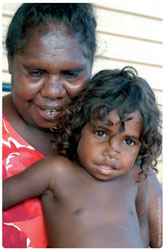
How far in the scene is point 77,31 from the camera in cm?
178

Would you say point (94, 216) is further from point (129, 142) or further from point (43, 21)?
point (43, 21)

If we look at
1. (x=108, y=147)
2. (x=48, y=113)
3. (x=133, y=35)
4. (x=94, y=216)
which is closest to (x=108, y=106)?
(x=108, y=147)

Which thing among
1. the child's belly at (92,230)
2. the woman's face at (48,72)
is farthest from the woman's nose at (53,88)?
the child's belly at (92,230)

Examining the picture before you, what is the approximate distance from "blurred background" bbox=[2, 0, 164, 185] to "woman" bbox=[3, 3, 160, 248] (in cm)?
195

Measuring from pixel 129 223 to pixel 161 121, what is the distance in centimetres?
59

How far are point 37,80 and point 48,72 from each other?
62mm

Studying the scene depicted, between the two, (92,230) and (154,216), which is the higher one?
(92,230)

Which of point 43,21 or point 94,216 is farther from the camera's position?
point 43,21

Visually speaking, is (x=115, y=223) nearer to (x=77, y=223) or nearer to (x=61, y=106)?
(x=77, y=223)

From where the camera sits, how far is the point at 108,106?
1687 millimetres

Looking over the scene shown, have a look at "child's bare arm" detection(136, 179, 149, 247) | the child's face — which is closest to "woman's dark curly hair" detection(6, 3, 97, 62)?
the child's face

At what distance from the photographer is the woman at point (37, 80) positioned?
5.44 ft

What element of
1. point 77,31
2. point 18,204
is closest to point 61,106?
point 77,31

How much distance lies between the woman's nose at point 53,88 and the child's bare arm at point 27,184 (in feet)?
1.00
